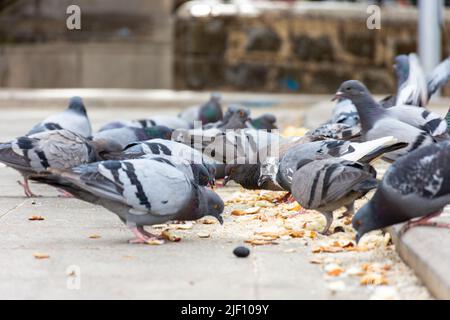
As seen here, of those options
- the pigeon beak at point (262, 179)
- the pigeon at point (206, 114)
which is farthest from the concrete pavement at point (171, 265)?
the pigeon at point (206, 114)

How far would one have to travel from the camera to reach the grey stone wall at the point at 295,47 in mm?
17969

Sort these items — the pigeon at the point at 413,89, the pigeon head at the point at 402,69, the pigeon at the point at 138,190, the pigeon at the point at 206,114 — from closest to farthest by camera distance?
1. the pigeon at the point at 138,190
2. the pigeon at the point at 413,89
3. the pigeon head at the point at 402,69
4. the pigeon at the point at 206,114

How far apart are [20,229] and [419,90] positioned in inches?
164

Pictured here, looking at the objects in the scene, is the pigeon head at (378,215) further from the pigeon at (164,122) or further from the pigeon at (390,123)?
the pigeon at (164,122)

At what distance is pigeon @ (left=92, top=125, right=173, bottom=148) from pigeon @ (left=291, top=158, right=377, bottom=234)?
2.33m

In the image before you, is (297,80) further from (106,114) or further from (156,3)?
(106,114)

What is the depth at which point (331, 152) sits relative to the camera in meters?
6.20

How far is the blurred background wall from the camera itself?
18.0 meters

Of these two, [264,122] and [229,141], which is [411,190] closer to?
[229,141]

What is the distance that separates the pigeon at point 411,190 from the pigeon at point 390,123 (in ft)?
5.67

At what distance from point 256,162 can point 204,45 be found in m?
11.1

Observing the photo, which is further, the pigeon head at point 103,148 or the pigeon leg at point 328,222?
the pigeon head at point 103,148

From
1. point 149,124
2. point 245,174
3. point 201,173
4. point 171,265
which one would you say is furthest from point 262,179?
point 149,124
